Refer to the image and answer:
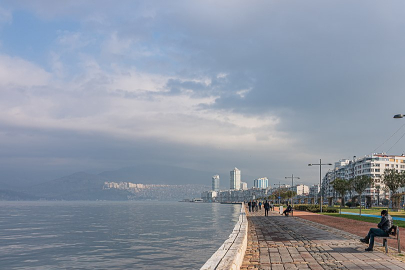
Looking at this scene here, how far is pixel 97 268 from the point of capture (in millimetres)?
21844

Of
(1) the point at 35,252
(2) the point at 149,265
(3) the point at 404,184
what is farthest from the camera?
(3) the point at 404,184

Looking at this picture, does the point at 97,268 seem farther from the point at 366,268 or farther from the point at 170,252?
the point at 366,268

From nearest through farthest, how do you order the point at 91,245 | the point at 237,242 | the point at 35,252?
the point at 237,242
the point at 35,252
the point at 91,245

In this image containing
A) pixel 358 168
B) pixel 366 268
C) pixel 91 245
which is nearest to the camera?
pixel 366 268

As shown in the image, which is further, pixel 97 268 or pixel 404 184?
pixel 404 184

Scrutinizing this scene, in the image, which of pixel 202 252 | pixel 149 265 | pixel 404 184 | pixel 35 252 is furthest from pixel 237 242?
pixel 404 184

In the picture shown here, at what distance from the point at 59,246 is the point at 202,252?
13.7m

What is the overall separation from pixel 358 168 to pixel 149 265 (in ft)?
603

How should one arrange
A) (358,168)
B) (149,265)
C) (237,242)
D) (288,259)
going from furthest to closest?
(358,168), (149,265), (237,242), (288,259)

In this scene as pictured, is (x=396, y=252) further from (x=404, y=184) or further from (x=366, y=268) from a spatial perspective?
(x=404, y=184)

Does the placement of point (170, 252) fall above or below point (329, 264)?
below

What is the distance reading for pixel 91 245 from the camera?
33.3 meters

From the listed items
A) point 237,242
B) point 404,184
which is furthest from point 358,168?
point 237,242

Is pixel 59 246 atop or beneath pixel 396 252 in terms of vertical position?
beneath
